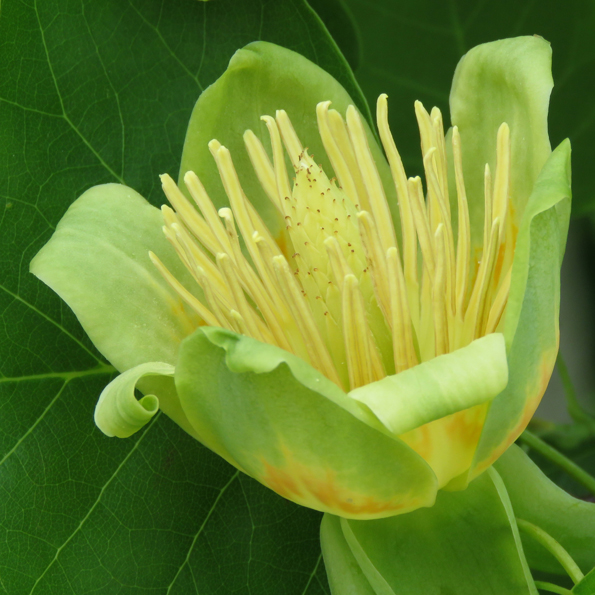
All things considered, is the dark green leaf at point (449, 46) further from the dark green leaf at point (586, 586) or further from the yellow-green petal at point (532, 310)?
the dark green leaf at point (586, 586)

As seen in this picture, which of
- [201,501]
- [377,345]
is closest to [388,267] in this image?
Answer: [377,345]

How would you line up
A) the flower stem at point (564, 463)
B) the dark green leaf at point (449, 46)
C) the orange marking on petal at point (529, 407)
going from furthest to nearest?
the dark green leaf at point (449, 46), the flower stem at point (564, 463), the orange marking on petal at point (529, 407)

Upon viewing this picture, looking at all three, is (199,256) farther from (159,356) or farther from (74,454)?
(74,454)

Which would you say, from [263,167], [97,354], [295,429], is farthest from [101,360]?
[295,429]

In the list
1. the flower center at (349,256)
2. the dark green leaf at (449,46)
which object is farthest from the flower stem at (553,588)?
the dark green leaf at (449,46)

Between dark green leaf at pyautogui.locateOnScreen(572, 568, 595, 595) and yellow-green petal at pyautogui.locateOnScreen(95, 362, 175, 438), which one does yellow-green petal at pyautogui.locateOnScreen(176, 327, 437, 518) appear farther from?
dark green leaf at pyautogui.locateOnScreen(572, 568, 595, 595)

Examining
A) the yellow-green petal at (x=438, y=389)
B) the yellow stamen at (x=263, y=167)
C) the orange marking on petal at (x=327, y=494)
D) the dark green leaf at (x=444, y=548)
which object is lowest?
the dark green leaf at (x=444, y=548)

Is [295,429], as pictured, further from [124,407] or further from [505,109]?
[505,109]
